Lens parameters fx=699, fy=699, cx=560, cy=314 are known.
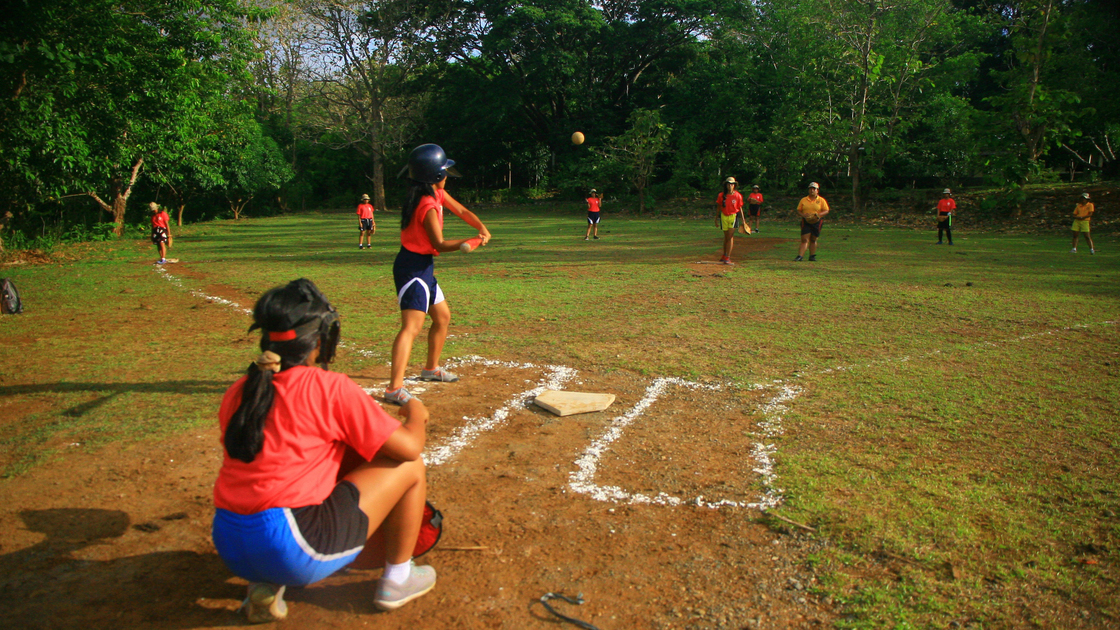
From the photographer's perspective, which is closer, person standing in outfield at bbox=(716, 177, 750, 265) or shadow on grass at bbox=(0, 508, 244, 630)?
shadow on grass at bbox=(0, 508, 244, 630)

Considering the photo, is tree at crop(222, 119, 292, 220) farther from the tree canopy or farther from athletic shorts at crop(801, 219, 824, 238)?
athletic shorts at crop(801, 219, 824, 238)

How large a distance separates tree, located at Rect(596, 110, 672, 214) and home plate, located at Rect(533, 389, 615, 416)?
104ft

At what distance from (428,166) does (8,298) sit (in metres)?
6.98

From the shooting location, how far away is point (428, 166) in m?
5.40

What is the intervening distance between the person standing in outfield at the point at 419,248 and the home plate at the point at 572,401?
3.47ft

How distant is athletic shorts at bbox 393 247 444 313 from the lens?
5531 mm

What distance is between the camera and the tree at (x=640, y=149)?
35750mm

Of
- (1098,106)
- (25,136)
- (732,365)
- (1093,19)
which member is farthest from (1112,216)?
(25,136)

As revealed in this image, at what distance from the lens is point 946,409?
5.43m

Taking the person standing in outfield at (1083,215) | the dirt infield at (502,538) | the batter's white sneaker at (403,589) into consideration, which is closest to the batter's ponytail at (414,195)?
the dirt infield at (502,538)

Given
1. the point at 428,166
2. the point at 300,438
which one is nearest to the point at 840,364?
the point at 428,166

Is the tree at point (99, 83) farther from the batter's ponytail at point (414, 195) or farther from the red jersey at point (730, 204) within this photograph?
the red jersey at point (730, 204)

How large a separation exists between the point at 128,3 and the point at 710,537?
1838cm

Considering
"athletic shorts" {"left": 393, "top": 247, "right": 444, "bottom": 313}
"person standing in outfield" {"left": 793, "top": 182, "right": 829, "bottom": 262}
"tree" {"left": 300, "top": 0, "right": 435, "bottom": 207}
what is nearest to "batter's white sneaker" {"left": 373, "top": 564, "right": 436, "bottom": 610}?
"athletic shorts" {"left": 393, "top": 247, "right": 444, "bottom": 313}
